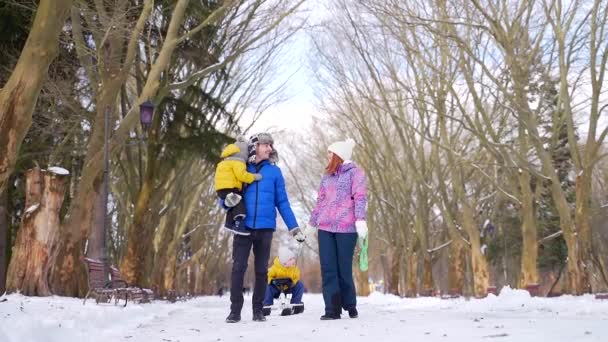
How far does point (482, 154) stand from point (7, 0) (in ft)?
52.1

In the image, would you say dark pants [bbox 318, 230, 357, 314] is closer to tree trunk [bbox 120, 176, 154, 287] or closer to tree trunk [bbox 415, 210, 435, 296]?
tree trunk [bbox 120, 176, 154, 287]

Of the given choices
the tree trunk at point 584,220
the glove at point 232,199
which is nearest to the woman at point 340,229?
the glove at point 232,199

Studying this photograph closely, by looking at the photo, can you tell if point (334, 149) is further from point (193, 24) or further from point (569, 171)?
point (569, 171)

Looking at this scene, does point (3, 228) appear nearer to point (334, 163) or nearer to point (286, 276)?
point (286, 276)

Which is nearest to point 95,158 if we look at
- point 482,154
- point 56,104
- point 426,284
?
point 56,104

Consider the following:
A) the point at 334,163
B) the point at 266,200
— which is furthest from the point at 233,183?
the point at 334,163

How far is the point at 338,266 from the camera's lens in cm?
669

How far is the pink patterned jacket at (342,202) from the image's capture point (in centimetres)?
668

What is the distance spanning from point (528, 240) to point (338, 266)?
12709mm

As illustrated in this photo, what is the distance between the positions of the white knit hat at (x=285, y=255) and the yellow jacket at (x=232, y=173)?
2.75 meters

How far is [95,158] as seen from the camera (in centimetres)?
1192

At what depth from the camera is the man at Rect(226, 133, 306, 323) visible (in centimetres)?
674

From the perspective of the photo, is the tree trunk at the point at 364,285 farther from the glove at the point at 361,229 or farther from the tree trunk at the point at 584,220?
the glove at the point at 361,229

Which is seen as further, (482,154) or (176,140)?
(482,154)
